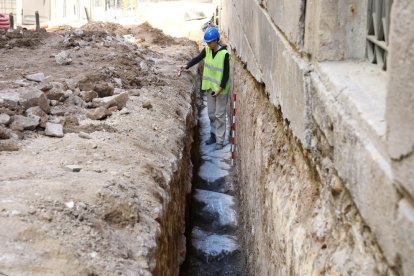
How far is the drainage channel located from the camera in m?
6.57

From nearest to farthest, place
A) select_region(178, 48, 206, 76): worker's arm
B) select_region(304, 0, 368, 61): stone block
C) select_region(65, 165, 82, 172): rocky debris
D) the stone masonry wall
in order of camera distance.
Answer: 1. the stone masonry wall
2. select_region(304, 0, 368, 61): stone block
3. select_region(65, 165, 82, 172): rocky debris
4. select_region(178, 48, 206, 76): worker's arm

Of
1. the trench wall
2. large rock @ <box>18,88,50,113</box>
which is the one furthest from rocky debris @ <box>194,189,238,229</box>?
large rock @ <box>18,88,50,113</box>

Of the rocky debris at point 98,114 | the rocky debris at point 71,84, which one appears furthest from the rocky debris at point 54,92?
the rocky debris at point 98,114

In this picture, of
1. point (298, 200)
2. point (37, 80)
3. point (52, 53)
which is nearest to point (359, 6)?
point (298, 200)

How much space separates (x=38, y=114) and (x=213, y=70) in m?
4.81

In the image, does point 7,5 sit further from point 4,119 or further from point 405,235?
point 405,235

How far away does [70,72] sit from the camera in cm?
860

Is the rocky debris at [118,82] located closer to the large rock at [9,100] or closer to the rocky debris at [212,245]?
the rocky debris at [212,245]

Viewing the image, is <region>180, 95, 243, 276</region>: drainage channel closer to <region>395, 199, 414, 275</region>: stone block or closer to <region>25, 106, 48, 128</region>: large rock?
<region>25, 106, 48, 128</region>: large rock

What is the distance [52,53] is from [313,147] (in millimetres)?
8241

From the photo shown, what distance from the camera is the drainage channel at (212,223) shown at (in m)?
6.57

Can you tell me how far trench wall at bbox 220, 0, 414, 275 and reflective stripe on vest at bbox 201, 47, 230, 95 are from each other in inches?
167

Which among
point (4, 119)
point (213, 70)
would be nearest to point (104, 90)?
point (4, 119)

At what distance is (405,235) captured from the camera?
5.52 feet
